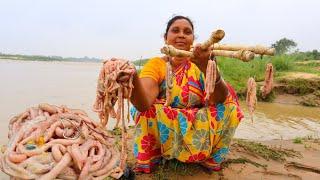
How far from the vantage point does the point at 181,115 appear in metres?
3.13

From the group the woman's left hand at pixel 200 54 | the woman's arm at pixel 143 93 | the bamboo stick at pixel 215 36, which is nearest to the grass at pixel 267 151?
the woman's arm at pixel 143 93

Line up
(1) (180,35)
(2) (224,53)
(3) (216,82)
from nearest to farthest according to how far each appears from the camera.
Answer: (2) (224,53) < (3) (216,82) < (1) (180,35)

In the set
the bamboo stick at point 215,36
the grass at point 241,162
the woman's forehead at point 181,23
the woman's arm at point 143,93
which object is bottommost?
the grass at point 241,162

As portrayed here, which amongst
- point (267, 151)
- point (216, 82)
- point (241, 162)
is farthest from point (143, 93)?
point (267, 151)

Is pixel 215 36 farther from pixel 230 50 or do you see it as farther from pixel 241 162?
pixel 241 162

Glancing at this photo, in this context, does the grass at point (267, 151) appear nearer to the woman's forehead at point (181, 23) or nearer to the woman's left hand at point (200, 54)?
the woman's forehead at point (181, 23)

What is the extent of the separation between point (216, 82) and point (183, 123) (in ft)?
1.45

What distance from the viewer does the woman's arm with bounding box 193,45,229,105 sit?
8.14 ft

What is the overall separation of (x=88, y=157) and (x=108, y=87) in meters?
0.51

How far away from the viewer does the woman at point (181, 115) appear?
124 inches

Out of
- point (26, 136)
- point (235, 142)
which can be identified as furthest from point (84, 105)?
point (26, 136)

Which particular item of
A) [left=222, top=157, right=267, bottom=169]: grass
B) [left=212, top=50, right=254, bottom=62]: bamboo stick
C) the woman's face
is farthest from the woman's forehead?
[left=222, top=157, right=267, bottom=169]: grass

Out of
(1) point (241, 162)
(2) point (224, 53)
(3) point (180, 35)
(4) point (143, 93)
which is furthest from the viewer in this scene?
(1) point (241, 162)

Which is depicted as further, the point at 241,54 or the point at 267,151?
the point at 267,151
